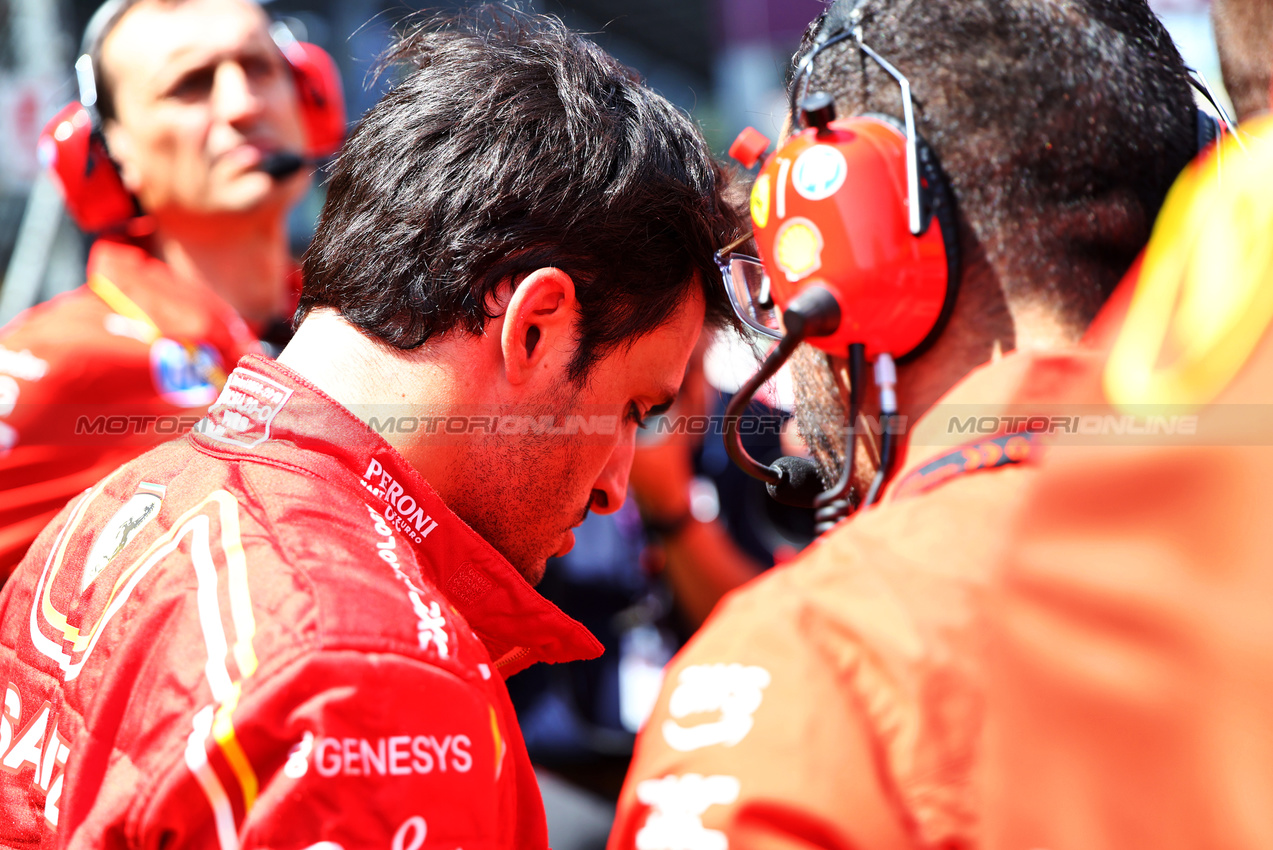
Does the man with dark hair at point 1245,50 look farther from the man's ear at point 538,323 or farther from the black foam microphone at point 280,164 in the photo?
the black foam microphone at point 280,164

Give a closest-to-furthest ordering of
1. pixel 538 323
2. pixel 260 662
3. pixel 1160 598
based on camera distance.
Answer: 1. pixel 1160 598
2. pixel 260 662
3. pixel 538 323

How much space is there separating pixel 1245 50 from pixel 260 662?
134 centimetres

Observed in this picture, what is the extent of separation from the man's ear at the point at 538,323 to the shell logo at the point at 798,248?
356 millimetres

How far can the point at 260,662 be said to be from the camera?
3.30ft

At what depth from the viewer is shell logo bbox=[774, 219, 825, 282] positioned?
1.13m

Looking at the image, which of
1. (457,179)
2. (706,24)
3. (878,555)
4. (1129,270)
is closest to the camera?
(878,555)

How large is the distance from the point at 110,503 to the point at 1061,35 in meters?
1.26

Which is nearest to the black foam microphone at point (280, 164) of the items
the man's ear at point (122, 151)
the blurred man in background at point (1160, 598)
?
the man's ear at point (122, 151)

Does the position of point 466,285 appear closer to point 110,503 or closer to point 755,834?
point 110,503

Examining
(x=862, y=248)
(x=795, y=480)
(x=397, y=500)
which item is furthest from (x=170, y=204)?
(x=862, y=248)

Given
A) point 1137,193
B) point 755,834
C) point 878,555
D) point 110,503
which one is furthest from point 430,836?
point 1137,193

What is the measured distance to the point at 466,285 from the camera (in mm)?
1431

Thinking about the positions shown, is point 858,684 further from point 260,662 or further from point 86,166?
point 86,166

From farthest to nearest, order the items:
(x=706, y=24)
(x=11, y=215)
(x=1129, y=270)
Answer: (x=706, y=24)
(x=11, y=215)
(x=1129, y=270)
